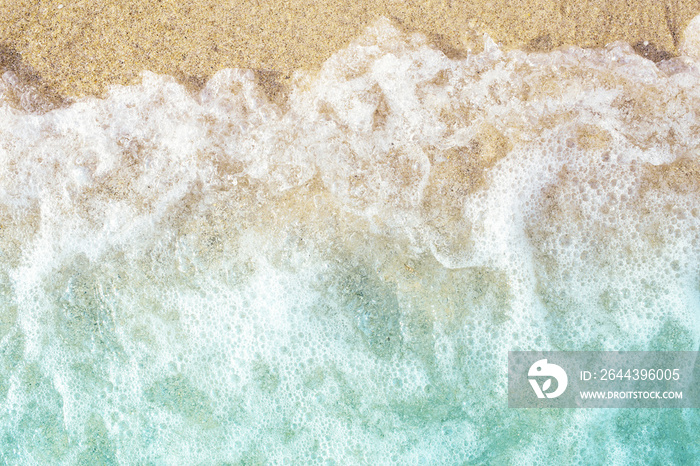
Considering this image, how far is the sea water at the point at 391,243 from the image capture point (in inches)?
87.2

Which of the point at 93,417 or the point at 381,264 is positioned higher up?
the point at 381,264

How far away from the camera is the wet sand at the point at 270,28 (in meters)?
2.19

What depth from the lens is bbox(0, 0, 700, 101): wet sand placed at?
86.1 inches

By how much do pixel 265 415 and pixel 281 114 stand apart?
5.20ft

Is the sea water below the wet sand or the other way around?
below

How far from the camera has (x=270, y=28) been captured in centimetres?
219

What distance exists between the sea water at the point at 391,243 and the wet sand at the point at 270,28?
9cm

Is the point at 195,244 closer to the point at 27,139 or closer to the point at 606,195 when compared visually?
the point at 27,139

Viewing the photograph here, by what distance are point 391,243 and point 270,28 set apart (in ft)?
4.15

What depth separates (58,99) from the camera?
2.25m

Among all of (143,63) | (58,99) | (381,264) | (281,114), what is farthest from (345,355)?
(58,99)

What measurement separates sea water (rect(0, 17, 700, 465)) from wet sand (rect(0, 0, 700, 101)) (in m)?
0.09

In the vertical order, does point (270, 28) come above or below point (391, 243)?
above

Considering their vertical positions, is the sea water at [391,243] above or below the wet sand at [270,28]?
below
